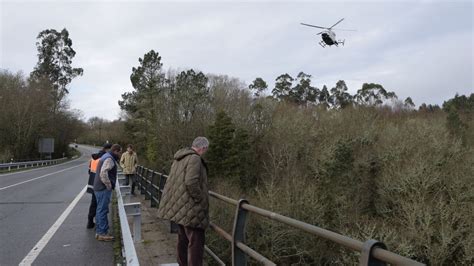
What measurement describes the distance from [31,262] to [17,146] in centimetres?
5106

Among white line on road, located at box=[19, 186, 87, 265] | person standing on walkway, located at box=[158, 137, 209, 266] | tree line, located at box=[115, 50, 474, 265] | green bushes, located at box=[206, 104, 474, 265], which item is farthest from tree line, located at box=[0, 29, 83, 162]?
person standing on walkway, located at box=[158, 137, 209, 266]

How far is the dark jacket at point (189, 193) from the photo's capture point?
495cm

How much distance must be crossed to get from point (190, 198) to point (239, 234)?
2.41ft

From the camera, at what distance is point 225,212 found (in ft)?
32.4

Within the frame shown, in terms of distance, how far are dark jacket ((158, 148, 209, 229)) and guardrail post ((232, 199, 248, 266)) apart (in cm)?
53

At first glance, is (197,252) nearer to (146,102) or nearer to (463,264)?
(463,264)

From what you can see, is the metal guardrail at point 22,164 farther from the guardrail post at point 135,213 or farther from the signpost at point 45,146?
the guardrail post at point 135,213

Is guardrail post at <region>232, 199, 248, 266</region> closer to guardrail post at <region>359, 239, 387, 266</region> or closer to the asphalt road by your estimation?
guardrail post at <region>359, 239, 387, 266</region>

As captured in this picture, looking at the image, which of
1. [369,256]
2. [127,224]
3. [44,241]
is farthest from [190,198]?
[44,241]

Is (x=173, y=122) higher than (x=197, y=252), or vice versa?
(x=173, y=122)

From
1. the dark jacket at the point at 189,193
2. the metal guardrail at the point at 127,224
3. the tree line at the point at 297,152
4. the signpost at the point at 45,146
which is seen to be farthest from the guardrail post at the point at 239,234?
the signpost at the point at 45,146

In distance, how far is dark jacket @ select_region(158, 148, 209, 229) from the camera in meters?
4.95

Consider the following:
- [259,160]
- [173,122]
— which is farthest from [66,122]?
[259,160]

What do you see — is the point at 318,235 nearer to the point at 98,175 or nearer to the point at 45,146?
the point at 98,175
